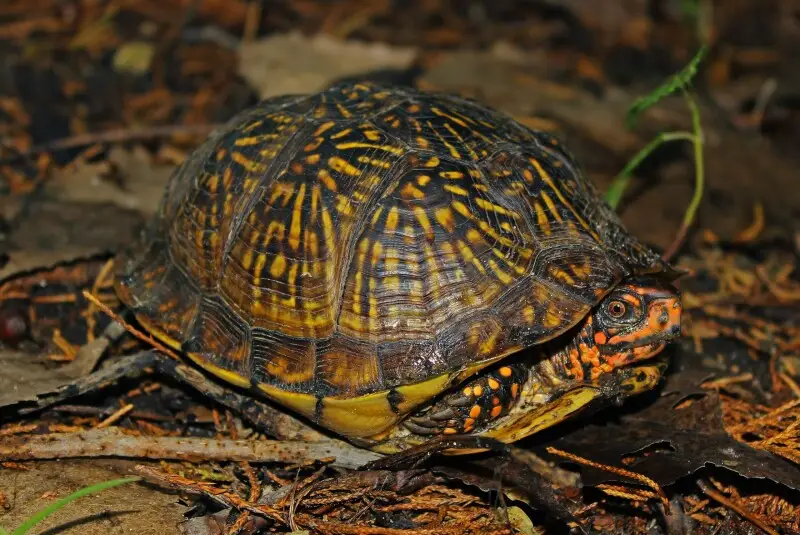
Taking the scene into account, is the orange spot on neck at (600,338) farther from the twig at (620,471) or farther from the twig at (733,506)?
the twig at (733,506)

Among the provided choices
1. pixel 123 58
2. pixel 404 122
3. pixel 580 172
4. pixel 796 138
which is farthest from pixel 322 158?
pixel 796 138

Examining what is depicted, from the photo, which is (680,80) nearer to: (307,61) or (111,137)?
(307,61)

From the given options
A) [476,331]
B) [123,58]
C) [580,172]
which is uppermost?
[123,58]

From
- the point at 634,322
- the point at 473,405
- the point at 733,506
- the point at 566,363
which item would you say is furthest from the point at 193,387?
the point at 733,506

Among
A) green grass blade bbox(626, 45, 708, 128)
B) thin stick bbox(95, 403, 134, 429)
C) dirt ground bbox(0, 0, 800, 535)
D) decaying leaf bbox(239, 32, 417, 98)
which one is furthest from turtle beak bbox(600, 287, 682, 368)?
decaying leaf bbox(239, 32, 417, 98)

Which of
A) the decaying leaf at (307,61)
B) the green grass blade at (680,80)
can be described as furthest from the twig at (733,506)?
the decaying leaf at (307,61)

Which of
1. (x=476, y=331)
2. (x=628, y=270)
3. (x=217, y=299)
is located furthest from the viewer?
(x=217, y=299)

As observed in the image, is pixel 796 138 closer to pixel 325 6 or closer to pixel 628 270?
pixel 628 270
